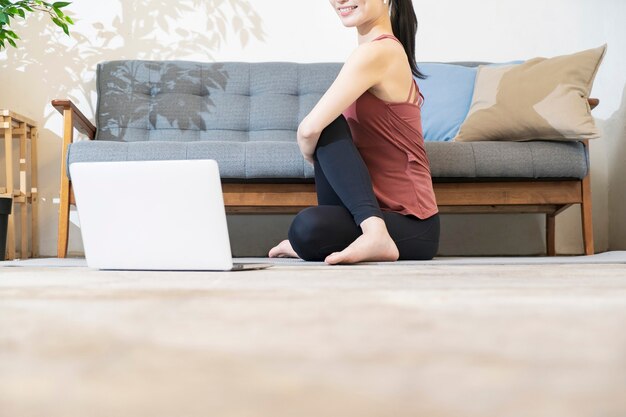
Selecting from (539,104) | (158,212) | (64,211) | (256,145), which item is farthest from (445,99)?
(158,212)

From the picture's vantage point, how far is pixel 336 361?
14 centimetres

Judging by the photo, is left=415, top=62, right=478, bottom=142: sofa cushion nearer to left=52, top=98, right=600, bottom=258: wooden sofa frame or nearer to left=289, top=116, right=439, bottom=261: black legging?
left=52, top=98, right=600, bottom=258: wooden sofa frame

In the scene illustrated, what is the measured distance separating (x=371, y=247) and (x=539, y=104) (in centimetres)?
114

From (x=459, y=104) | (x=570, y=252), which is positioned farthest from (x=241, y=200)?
(x=570, y=252)

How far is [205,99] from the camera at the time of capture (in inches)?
99.2

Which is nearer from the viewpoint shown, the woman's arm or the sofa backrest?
the woman's arm

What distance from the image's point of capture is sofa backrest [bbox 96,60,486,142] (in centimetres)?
246

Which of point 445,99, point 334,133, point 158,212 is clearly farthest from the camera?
point 445,99

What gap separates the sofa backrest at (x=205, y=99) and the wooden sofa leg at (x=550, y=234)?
743 mm

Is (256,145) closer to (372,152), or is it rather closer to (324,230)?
(372,152)

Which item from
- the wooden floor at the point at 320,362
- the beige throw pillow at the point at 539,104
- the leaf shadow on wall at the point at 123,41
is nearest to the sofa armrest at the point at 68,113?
the leaf shadow on wall at the point at 123,41

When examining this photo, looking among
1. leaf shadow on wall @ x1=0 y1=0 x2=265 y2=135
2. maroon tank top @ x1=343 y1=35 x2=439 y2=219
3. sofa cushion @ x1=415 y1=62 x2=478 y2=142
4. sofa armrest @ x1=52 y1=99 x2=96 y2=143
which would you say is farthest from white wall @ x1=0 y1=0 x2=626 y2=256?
maroon tank top @ x1=343 y1=35 x2=439 y2=219

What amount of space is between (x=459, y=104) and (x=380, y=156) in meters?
1.10

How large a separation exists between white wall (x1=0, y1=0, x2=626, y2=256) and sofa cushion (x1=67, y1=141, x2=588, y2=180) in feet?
2.36
